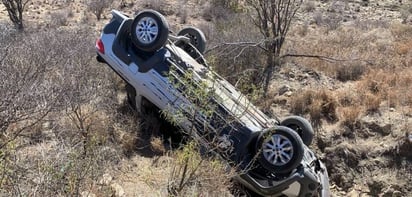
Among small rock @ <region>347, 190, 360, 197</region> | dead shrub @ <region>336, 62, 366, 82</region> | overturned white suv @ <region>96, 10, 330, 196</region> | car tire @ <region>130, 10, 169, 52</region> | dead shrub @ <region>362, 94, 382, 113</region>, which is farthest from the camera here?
dead shrub @ <region>336, 62, 366, 82</region>


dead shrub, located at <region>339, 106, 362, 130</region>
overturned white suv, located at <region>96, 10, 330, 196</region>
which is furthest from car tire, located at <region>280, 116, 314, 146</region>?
dead shrub, located at <region>339, 106, 362, 130</region>

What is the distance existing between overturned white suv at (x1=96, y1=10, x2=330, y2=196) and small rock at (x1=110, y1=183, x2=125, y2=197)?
1008 mm

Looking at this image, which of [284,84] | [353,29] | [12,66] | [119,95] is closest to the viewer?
[12,66]

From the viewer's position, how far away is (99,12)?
59.1ft

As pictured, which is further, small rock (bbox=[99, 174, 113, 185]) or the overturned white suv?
the overturned white suv

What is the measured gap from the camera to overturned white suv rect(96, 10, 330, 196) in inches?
223

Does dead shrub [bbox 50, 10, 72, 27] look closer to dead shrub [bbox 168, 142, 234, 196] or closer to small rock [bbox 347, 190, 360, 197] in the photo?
small rock [bbox 347, 190, 360, 197]

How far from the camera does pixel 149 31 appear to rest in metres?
6.77

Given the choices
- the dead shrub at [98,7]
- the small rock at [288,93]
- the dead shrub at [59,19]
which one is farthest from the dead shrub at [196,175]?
the dead shrub at [98,7]

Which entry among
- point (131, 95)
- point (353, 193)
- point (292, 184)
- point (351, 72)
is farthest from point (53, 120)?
point (351, 72)

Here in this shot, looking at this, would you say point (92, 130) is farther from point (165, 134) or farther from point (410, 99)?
point (410, 99)

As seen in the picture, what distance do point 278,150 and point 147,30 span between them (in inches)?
98.8

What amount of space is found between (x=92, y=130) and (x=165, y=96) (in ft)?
3.88

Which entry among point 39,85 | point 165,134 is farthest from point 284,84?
point 39,85
